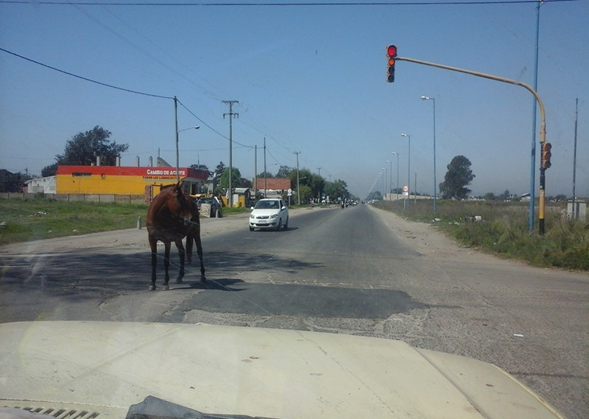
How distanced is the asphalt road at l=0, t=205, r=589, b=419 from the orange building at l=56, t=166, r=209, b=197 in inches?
1851

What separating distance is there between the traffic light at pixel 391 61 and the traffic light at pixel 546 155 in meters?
5.68

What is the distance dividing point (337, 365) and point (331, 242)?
62.5 ft

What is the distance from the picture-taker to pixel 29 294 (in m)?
10.1

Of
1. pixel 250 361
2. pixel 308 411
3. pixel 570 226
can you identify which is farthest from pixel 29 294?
pixel 570 226

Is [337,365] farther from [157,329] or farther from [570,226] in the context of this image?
[570,226]

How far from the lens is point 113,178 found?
6762cm

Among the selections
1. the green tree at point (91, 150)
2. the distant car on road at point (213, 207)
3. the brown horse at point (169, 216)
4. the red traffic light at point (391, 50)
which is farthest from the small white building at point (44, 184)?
the brown horse at point (169, 216)

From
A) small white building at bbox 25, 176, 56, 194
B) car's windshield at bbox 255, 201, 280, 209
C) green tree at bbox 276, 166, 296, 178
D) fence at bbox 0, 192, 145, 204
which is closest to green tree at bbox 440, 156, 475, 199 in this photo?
car's windshield at bbox 255, 201, 280, 209

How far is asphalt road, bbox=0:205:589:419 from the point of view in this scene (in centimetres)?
723

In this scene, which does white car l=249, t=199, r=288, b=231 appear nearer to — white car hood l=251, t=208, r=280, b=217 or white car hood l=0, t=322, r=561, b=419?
white car hood l=251, t=208, r=280, b=217

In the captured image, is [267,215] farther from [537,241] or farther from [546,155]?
[546,155]

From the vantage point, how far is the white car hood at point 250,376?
138 inches

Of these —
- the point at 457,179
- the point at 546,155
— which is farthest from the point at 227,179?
the point at 546,155

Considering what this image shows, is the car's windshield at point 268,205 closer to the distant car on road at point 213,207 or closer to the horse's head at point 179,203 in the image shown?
the distant car on road at point 213,207
